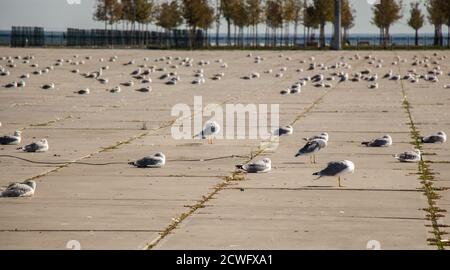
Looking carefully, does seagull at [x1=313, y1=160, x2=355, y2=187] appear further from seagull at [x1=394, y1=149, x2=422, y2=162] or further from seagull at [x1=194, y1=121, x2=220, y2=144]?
seagull at [x1=194, y1=121, x2=220, y2=144]

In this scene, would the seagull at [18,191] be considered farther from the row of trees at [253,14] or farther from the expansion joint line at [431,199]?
the row of trees at [253,14]

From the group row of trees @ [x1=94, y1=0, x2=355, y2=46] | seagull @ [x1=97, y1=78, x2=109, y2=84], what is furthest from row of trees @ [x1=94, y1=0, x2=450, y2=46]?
seagull @ [x1=97, y1=78, x2=109, y2=84]

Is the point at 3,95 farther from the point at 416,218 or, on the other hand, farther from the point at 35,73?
the point at 416,218

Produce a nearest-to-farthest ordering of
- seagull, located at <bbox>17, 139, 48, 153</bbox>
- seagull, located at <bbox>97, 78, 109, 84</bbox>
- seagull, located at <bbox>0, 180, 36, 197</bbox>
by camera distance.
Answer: seagull, located at <bbox>0, 180, 36, 197</bbox>, seagull, located at <bbox>17, 139, 48, 153</bbox>, seagull, located at <bbox>97, 78, 109, 84</bbox>

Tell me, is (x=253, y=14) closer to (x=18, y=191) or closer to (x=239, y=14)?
(x=239, y=14)

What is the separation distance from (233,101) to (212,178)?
15.2m

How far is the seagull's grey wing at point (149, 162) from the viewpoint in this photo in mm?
16203

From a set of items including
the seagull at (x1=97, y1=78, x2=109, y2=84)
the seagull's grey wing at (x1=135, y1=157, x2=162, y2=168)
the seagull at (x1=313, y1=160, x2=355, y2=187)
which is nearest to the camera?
the seagull at (x1=313, y1=160, x2=355, y2=187)

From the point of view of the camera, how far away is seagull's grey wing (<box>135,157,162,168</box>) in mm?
16203

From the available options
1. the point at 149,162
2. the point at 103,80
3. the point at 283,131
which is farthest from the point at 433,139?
the point at 103,80

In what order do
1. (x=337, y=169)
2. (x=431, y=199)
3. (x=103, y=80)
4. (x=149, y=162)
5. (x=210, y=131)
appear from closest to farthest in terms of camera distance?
(x=431, y=199)
(x=337, y=169)
(x=149, y=162)
(x=210, y=131)
(x=103, y=80)

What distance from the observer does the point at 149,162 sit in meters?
16.2

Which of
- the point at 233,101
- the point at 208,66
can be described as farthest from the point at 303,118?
the point at 208,66
